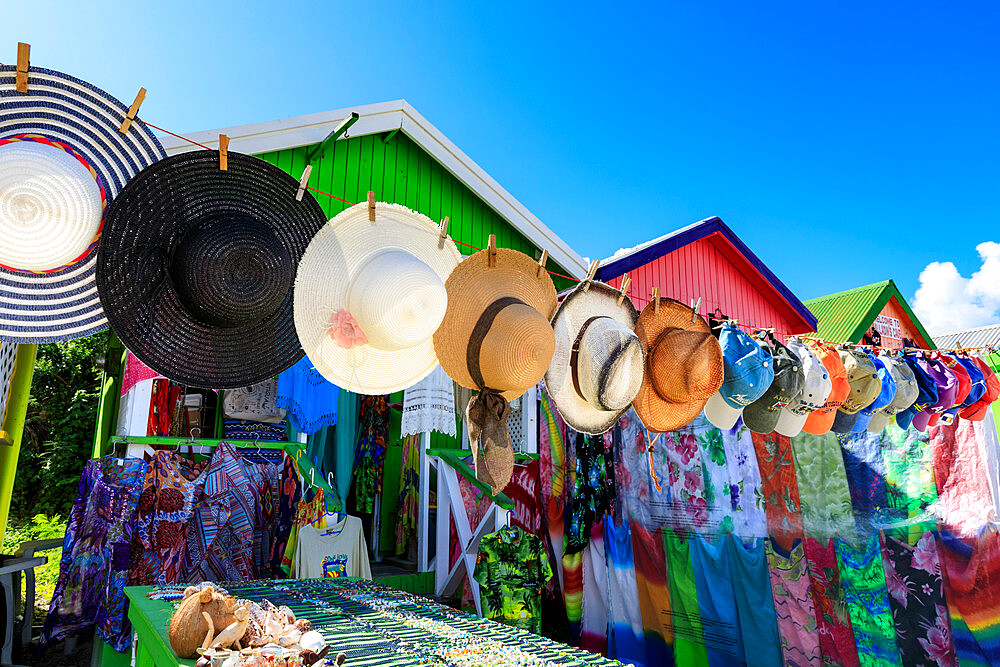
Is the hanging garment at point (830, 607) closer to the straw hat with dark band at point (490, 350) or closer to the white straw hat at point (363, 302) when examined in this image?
the straw hat with dark band at point (490, 350)

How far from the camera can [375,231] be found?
243 cm

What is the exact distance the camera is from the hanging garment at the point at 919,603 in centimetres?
335

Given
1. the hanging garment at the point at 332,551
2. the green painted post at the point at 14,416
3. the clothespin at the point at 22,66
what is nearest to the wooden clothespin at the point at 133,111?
the clothespin at the point at 22,66

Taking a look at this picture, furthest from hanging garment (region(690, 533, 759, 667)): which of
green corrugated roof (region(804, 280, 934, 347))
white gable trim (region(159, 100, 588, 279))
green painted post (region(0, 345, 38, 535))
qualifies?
green corrugated roof (region(804, 280, 934, 347))

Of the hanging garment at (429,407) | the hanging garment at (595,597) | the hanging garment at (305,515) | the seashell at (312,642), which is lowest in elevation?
the hanging garment at (595,597)

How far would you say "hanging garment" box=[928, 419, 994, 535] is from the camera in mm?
3352

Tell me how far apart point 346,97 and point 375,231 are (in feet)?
10.8

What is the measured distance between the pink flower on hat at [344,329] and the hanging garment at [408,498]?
427cm

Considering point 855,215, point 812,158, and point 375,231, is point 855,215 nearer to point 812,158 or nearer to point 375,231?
point 812,158

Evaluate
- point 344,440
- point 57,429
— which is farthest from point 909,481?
point 57,429

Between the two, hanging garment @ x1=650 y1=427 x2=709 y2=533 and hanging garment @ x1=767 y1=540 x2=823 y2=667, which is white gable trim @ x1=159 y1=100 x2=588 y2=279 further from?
hanging garment @ x1=767 y1=540 x2=823 y2=667

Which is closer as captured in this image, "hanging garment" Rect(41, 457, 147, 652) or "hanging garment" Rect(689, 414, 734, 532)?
"hanging garment" Rect(41, 457, 147, 652)

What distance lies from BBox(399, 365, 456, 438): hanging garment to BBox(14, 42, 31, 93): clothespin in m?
3.29

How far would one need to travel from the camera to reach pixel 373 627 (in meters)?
2.60
